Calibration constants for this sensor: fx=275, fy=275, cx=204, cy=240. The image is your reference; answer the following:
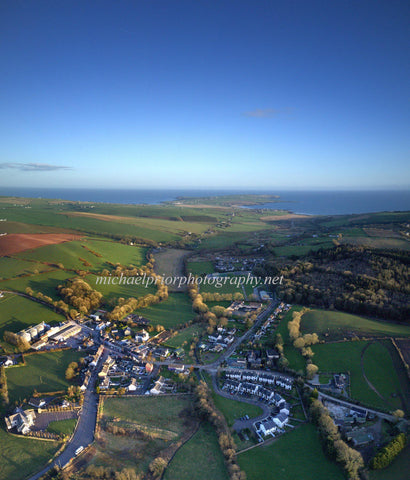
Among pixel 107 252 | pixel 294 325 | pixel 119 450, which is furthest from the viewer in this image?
pixel 107 252

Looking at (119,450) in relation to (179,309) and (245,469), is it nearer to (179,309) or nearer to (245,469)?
(245,469)

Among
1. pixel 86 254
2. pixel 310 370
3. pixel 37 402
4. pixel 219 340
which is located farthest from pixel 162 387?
pixel 86 254

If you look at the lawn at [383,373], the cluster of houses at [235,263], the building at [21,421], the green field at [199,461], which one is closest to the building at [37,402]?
the building at [21,421]

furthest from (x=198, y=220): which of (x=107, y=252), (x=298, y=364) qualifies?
(x=298, y=364)

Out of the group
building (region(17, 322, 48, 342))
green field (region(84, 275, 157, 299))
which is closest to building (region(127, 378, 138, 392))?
building (region(17, 322, 48, 342))

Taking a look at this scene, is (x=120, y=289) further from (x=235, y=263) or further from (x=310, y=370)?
(x=310, y=370)

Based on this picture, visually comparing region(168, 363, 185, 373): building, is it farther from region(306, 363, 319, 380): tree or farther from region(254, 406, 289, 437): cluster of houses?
region(306, 363, 319, 380): tree
